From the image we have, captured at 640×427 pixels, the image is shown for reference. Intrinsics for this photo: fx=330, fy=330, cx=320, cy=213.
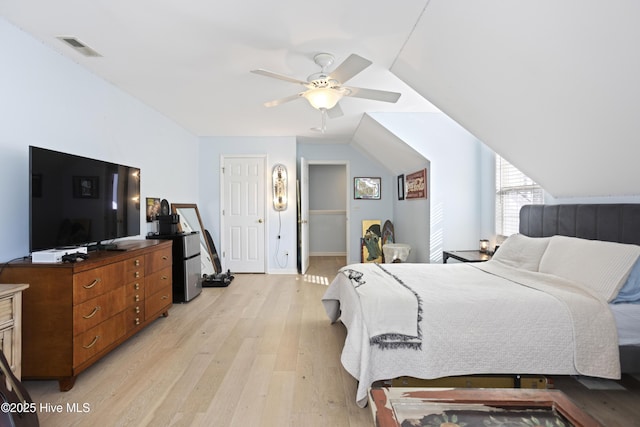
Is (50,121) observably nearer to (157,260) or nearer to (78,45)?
(78,45)

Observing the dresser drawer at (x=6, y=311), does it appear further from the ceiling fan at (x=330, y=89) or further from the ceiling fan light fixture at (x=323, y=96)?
the ceiling fan light fixture at (x=323, y=96)

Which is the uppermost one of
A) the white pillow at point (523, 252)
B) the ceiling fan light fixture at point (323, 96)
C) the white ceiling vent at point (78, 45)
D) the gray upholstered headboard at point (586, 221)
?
the white ceiling vent at point (78, 45)

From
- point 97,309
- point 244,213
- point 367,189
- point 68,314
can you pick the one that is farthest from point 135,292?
point 367,189

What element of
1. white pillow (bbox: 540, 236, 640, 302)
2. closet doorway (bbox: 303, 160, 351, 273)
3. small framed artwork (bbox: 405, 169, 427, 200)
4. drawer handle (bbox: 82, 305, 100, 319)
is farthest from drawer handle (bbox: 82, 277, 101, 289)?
closet doorway (bbox: 303, 160, 351, 273)

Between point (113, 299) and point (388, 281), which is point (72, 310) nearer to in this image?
point (113, 299)

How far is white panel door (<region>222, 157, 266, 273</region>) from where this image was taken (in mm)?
5848

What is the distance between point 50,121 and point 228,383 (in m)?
2.46

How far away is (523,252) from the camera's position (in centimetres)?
302

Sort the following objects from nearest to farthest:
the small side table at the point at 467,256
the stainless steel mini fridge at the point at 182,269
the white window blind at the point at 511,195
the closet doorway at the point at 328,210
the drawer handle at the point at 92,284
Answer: the drawer handle at the point at 92,284, the white window blind at the point at 511,195, the small side table at the point at 467,256, the stainless steel mini fridge at the point at 182,269, the closet doorway at the point at 328,210

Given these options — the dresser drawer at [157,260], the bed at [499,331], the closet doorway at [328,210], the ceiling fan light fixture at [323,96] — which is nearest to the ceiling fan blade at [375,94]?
the ceiling fan light fixture at [323,96]

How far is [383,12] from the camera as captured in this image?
7.04ft

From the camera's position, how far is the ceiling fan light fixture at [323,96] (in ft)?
8.59

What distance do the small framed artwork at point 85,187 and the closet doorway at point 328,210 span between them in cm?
558

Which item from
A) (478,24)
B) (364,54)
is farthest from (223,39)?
(478,24)
